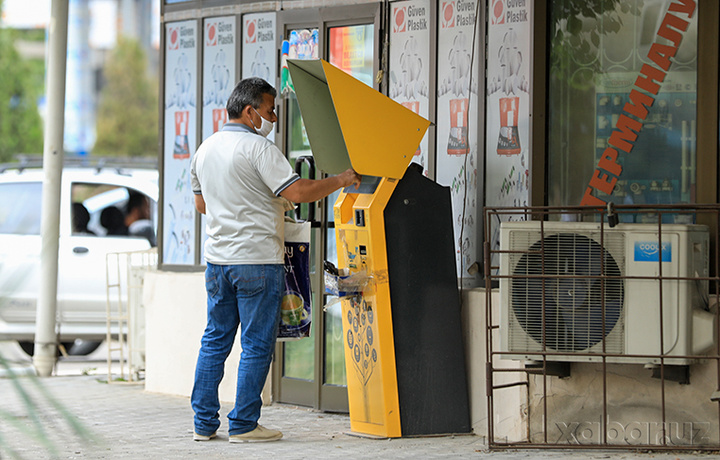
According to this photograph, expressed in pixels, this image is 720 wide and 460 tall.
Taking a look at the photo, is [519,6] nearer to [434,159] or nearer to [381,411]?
[434,159]

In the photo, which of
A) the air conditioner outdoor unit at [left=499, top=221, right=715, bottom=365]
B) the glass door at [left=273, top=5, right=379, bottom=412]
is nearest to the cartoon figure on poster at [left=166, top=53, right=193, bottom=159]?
the glass door at [left=273, top=5, right=379, bottom=412]

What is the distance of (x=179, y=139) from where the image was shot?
6.35 metres

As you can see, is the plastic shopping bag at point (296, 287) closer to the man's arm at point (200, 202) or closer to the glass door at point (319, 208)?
the man's arm at point (200, 202)

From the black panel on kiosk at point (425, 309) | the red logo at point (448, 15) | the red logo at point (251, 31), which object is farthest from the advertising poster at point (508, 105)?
the red logo at point (251, 31)

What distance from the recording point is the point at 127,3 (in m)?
45.2

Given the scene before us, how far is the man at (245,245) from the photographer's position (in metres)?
4.41

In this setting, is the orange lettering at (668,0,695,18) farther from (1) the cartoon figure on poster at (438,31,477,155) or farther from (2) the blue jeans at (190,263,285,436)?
(2) the blue jeans at (190,263,285,436)

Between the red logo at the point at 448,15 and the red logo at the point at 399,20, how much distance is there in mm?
254

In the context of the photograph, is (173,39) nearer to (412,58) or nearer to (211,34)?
(211,34)

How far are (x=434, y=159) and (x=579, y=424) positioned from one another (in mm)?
1690

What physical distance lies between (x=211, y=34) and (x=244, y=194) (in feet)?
6.97

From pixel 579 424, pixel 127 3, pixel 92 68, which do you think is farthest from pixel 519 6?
pixel 127 3

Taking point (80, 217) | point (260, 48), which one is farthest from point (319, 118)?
point (80, 217)

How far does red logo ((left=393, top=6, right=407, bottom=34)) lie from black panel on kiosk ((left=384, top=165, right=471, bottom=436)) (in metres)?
1.08
